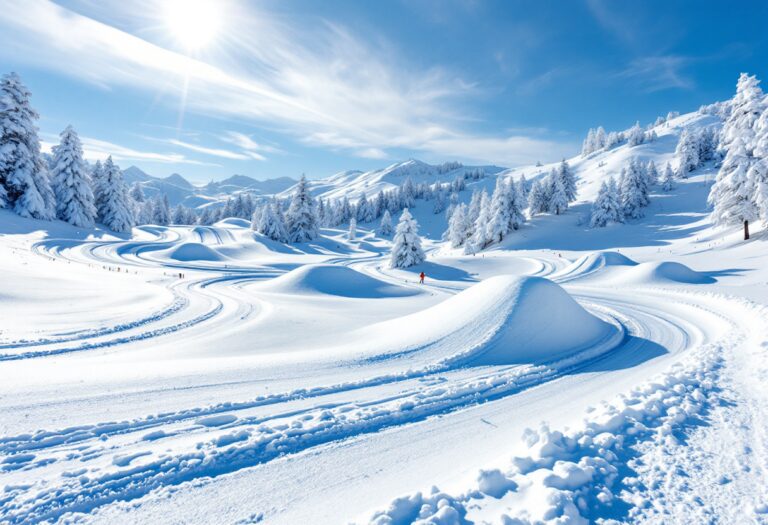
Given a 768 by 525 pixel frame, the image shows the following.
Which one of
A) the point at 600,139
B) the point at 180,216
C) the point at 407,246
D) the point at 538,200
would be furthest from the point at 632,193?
the point at 180,216

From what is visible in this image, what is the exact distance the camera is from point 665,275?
26.0 m

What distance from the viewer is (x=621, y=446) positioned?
173 inches

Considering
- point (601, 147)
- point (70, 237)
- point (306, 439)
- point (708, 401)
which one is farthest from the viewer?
point (601, 147)

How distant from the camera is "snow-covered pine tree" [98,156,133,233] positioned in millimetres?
Result: 55375

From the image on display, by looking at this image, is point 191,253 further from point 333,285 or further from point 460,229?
point 460,229

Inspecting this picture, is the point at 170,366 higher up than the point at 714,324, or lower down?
lower down

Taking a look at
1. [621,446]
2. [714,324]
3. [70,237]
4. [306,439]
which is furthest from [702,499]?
[70,237]

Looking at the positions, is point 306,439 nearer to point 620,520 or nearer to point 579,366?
point 620,520

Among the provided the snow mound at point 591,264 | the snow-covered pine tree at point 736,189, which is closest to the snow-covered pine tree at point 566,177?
the snow-covered pine tree at point 736,189

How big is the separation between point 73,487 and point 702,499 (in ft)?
21.2

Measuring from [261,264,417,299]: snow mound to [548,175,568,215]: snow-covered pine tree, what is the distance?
5673 cm

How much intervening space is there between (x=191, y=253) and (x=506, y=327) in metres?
44.8

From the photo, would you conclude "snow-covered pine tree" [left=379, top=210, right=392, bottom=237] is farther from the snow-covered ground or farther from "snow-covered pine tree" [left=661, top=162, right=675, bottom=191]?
the snow-covered ground

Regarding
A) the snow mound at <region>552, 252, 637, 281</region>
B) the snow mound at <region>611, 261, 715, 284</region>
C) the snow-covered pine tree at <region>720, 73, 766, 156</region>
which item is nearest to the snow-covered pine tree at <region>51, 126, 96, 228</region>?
the snow mound at <region>552, 252, 637, 281</region>
